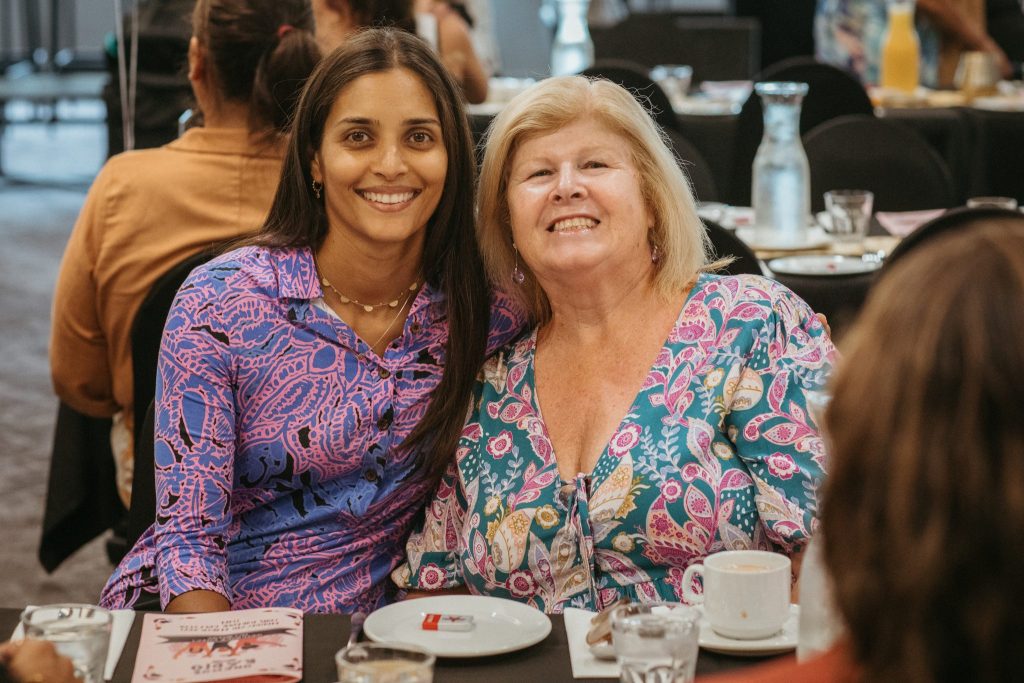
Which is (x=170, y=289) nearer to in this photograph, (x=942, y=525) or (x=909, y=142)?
(x=942, y=525)

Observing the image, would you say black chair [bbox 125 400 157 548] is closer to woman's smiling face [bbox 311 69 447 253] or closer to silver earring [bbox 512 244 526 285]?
woman's smiling face [bbox 311 69 447 253]

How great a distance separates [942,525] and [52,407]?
532cm

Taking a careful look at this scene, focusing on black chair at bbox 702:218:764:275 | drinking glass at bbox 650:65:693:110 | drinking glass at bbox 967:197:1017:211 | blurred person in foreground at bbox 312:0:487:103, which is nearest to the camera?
black chair at bbox 702:218:764:275

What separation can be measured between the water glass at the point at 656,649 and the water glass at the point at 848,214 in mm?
2284

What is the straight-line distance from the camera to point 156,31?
6031mm

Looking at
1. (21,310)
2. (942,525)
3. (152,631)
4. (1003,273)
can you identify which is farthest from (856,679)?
(21,310)

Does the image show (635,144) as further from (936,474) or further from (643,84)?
(643,84)

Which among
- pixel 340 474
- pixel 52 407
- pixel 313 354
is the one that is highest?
pixel 313 354

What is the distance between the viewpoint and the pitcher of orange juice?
18.6ft

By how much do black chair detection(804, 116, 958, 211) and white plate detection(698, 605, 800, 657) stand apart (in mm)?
2790

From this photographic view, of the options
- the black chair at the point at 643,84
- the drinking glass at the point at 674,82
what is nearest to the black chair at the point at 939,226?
the black chair at the point at 643,84

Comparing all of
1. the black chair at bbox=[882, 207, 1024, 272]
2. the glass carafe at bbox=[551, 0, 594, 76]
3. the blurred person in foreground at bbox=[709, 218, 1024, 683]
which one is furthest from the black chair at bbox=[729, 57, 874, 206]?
the blurred person in foreground at bbox=[709, 218, 1024, 683]

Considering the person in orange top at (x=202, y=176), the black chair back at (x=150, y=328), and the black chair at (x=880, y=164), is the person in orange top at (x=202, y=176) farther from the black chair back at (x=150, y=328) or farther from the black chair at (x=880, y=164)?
the black chair at (x=880, y=164)

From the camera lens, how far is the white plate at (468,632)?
161 cm
